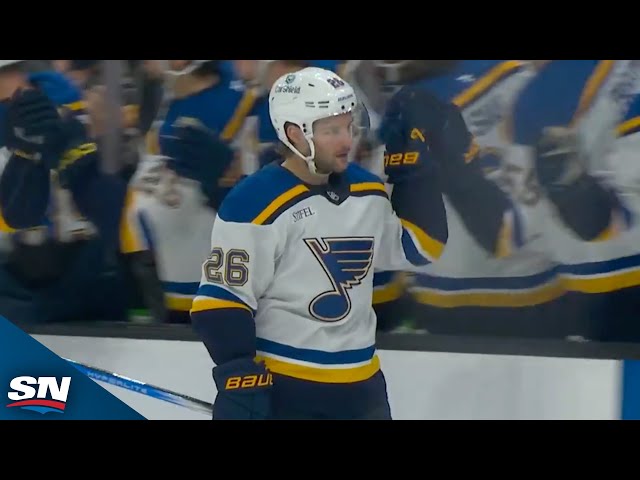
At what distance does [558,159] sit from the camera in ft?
7.20

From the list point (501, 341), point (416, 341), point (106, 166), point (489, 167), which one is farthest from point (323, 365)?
point (106, 166)

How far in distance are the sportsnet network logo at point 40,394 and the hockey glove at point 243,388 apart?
575 mm

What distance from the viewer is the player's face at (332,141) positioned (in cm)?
197

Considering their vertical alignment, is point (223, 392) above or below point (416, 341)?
below

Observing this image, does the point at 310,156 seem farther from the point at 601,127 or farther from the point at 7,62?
the point at 7,62

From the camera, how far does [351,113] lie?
2.01 meters

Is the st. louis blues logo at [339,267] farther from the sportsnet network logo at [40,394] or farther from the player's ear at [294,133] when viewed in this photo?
the sportsnet network logo at [40,394]

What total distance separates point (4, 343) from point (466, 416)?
1.24m

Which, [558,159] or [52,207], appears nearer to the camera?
[558,159]

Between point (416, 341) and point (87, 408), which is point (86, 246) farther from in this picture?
Answer: point (416, 341)

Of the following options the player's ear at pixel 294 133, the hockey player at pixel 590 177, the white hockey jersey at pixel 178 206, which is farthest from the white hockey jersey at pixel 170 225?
the hockey player at pixel 590 177

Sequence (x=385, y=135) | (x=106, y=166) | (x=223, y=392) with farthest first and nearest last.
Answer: (x=106, y=166) → (x=385, y=135) → (x=223, y=392)

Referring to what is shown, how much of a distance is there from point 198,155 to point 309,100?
45cm

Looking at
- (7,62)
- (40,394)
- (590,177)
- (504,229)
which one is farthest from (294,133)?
(40,394)
